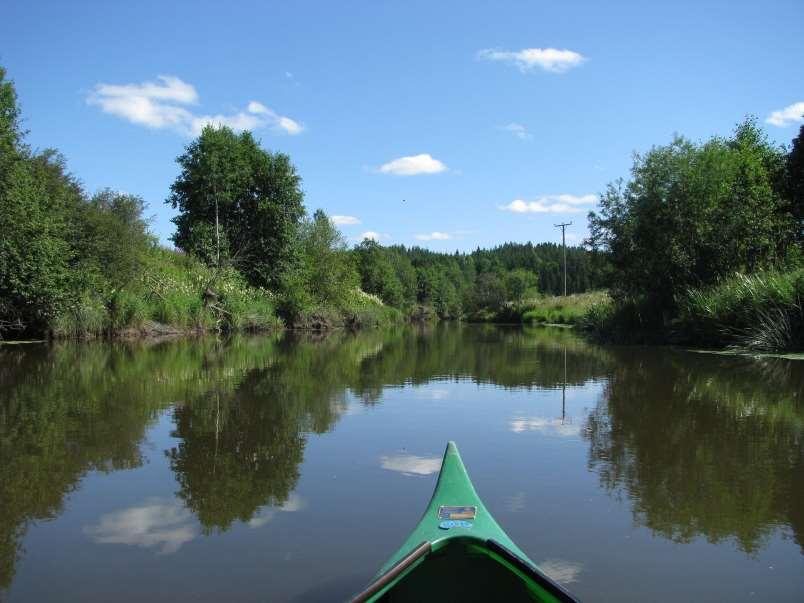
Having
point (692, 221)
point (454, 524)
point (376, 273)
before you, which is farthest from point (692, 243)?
point (376, 273)

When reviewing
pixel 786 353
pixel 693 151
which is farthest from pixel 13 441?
pixel 693 151

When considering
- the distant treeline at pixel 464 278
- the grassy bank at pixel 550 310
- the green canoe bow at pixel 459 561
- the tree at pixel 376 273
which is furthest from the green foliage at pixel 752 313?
the tree at pixel 376 273

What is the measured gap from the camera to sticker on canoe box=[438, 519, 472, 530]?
2.88 m

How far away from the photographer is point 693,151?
21.1 meters

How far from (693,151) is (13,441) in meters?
21.2

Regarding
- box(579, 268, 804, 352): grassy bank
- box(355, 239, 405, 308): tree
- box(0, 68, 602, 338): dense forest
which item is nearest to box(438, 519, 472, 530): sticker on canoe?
box(579, 268, 804, 352): grassy bank

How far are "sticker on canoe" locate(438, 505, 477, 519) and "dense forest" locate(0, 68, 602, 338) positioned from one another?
1698 centimetres

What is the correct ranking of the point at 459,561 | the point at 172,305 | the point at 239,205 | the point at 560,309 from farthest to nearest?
1. the point at 560,309
2. the point at 239,205
3. the point at 172,305
4. the point at 459,561

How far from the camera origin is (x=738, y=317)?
54.9ft

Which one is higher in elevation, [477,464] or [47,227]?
[47,227]

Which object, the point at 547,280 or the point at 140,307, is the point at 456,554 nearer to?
the point at 140,307

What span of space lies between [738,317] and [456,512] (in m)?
16.2

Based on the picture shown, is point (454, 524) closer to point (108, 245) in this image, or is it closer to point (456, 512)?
point (456, 512)

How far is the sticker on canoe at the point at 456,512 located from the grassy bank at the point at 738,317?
14.9m
